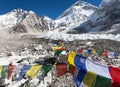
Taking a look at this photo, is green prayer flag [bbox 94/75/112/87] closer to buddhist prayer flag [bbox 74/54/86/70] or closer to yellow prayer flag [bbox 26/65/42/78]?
buddhist prayer flag [bbox 74/54/86/70]

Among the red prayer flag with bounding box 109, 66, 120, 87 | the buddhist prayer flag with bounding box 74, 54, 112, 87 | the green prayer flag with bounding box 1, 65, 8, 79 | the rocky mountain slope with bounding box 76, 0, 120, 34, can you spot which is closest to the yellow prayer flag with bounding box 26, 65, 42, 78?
the green prayer flag with bounding box 1, 65, 8, 79

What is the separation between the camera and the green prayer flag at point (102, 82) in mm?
8352

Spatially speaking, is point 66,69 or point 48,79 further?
point 48,79

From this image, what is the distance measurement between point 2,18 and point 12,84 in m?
165

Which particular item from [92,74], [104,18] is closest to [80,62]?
[92,74]

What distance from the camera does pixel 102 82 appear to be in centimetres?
851

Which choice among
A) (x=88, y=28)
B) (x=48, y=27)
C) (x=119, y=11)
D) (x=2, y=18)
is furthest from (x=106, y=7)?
(x=2, y=18)

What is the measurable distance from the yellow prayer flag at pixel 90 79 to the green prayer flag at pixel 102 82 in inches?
6.6

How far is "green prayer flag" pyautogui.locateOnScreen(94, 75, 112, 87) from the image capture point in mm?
8352

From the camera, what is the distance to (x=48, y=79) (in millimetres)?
18328

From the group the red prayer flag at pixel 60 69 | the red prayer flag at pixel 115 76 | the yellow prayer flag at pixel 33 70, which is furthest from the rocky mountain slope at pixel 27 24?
the red prayer flag at pixel 115 76

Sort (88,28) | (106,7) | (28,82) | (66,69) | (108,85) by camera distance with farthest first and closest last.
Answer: (106,7) < (88,28) < (28,82) < (66,69) < (108,85)

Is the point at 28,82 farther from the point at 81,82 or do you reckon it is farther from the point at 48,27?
the point at 48,27

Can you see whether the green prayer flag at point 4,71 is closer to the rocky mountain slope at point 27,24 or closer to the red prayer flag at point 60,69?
the red prayer flag at point 60,69
